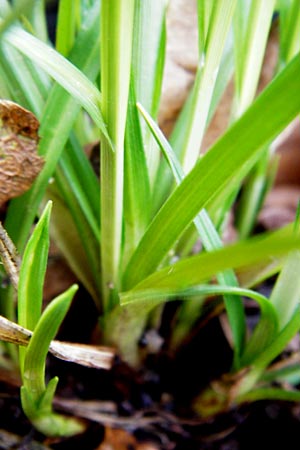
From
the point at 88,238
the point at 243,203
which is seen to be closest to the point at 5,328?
the point at 88,238

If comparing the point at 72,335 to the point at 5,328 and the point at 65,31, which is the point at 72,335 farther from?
the point at 65,31

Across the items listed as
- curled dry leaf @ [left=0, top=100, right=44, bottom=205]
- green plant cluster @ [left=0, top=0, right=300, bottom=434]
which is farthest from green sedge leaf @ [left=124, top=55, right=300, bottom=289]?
curled dry leaf @ [left=0, top=100, right=44, bottom=205]

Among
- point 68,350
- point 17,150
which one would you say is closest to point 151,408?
point 68,350

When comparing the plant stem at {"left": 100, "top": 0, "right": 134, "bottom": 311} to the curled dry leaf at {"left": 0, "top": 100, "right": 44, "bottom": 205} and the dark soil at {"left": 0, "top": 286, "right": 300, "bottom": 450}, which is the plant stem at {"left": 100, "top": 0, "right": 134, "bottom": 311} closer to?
the curled dry leaf at {"left": 0, "top": 100, "right": 44, "bottom": 205}

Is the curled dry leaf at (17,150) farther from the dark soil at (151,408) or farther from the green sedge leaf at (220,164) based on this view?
the dark soil at (151,408)

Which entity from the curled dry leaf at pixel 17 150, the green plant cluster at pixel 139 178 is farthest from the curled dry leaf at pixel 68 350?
the curled dry leaf at pixel 17 150

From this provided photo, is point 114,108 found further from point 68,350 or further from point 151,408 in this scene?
point 151,408
